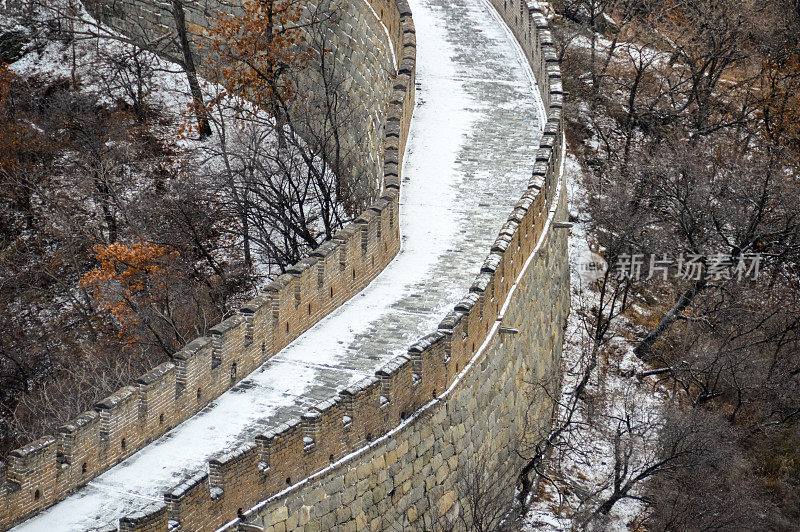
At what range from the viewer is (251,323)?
2273cm

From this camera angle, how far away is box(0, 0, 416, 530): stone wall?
64.2 feet

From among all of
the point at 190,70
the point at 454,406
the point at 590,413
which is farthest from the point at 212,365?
the point at 190,70

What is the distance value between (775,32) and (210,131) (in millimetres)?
15616

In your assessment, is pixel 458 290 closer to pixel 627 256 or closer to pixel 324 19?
pixel 627 256

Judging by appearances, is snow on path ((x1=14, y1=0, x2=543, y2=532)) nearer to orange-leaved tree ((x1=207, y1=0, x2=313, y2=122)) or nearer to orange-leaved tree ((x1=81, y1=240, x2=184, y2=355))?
orange-leaved tree ((x1=207, y1=0, x2=313, y2=122))

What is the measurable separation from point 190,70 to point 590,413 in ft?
50.6

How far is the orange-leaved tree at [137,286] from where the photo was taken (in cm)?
3019

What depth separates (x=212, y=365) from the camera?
2208 cm

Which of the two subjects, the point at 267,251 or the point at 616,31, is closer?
the point at 267,251

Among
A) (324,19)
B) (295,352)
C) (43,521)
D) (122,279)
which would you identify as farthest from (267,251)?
(43,521)

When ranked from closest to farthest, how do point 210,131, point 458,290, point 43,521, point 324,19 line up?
point 43,521 → point 458,290 → point 324,19 → point 210,131

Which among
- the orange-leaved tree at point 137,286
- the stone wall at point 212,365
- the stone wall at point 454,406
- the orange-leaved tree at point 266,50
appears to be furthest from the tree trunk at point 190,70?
the stone wall at point 454,406

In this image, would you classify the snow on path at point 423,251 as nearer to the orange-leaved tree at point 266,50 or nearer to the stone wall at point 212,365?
the stone wall at point 212,365

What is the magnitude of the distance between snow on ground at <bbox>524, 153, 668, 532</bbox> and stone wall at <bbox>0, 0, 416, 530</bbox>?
A: 18.2 ft
